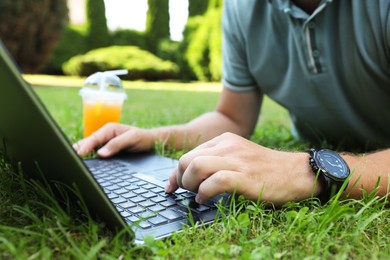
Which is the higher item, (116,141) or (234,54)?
(234,54)

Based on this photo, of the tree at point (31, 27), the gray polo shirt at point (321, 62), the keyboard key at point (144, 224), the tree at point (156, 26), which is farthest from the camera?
the tree at point (156, 26)

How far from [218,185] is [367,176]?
358 millimetres

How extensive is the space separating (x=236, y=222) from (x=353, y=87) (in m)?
0.86

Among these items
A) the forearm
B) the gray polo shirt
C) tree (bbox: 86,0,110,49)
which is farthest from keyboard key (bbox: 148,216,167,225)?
tree (bbox: 86,0,110,49)

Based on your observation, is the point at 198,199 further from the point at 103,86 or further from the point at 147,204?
the point at 103,86

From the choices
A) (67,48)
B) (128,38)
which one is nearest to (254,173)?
(67,48)

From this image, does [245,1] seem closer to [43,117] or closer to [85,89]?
[85,89]

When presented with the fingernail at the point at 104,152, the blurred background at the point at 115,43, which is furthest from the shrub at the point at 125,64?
the fingernail at the point at 104,152

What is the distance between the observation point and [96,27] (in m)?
13.8

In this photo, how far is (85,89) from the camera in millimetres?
1794

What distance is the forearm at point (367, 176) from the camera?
908mm

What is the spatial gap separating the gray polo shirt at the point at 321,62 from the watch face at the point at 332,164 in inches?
18.9

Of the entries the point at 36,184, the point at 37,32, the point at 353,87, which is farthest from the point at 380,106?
the point at 37,32

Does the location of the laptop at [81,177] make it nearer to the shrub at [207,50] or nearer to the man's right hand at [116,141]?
the man's right hand at [116,141]
